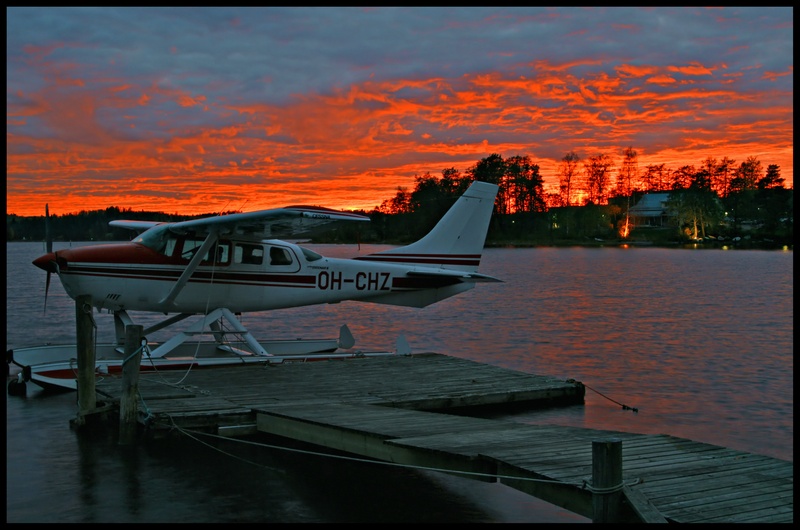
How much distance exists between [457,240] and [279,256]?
10.2 feet

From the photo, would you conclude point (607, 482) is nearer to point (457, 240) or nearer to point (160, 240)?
point (160, 240)

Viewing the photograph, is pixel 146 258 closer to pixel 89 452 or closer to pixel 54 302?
pixel 89 452

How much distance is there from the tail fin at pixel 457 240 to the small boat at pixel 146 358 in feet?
5.77

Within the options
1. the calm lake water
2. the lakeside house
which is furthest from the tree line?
the calm lake water

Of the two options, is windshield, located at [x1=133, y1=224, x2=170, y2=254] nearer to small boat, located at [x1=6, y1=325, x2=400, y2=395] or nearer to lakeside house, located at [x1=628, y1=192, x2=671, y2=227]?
small boat, located at [x1=6, y1=325, x2=400, y2=395]

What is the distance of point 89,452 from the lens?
8.34 meters

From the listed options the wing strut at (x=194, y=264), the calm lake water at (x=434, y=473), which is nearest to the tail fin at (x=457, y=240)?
the calm lake water at (x=434, y=473)

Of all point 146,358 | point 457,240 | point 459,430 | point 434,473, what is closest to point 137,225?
point 146,358

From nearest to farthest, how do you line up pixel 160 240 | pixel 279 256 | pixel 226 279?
1. pixel 160 240
2. pixel 226 279
3. pixel 279 256

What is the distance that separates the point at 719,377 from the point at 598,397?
3.51 meters

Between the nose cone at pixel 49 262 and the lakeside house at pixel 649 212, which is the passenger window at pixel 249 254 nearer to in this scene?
the nose cone at pixel 49 262

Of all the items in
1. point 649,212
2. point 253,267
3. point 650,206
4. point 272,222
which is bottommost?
point 253,267

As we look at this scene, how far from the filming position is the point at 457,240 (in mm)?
13797
